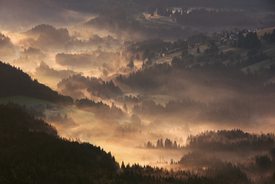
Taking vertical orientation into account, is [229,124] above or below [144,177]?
above

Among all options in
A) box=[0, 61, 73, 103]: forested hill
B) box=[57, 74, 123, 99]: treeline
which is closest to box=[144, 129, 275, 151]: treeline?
box=[0, 61, 73, 103]: forested hill

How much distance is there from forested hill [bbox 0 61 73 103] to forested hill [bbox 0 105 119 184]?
58.5 ft

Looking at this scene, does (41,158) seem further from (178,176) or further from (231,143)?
(231,143)

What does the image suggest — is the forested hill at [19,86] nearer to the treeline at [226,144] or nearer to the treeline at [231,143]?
the treeline at [226,144]

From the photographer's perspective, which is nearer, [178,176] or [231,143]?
[178,176]

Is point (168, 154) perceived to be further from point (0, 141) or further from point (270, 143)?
point (0, 141)

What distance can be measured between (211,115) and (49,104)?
317ft

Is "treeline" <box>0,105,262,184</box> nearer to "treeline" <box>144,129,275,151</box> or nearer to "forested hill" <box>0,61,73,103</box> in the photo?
"forested hill" <box>0,61,73,103</box>

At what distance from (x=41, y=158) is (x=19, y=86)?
113ft

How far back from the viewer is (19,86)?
62625mm

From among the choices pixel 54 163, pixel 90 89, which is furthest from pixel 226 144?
pixel 90 89

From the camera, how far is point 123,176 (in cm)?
3553

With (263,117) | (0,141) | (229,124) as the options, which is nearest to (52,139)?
(0,141)

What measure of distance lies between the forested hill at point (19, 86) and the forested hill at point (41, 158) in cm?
1782
